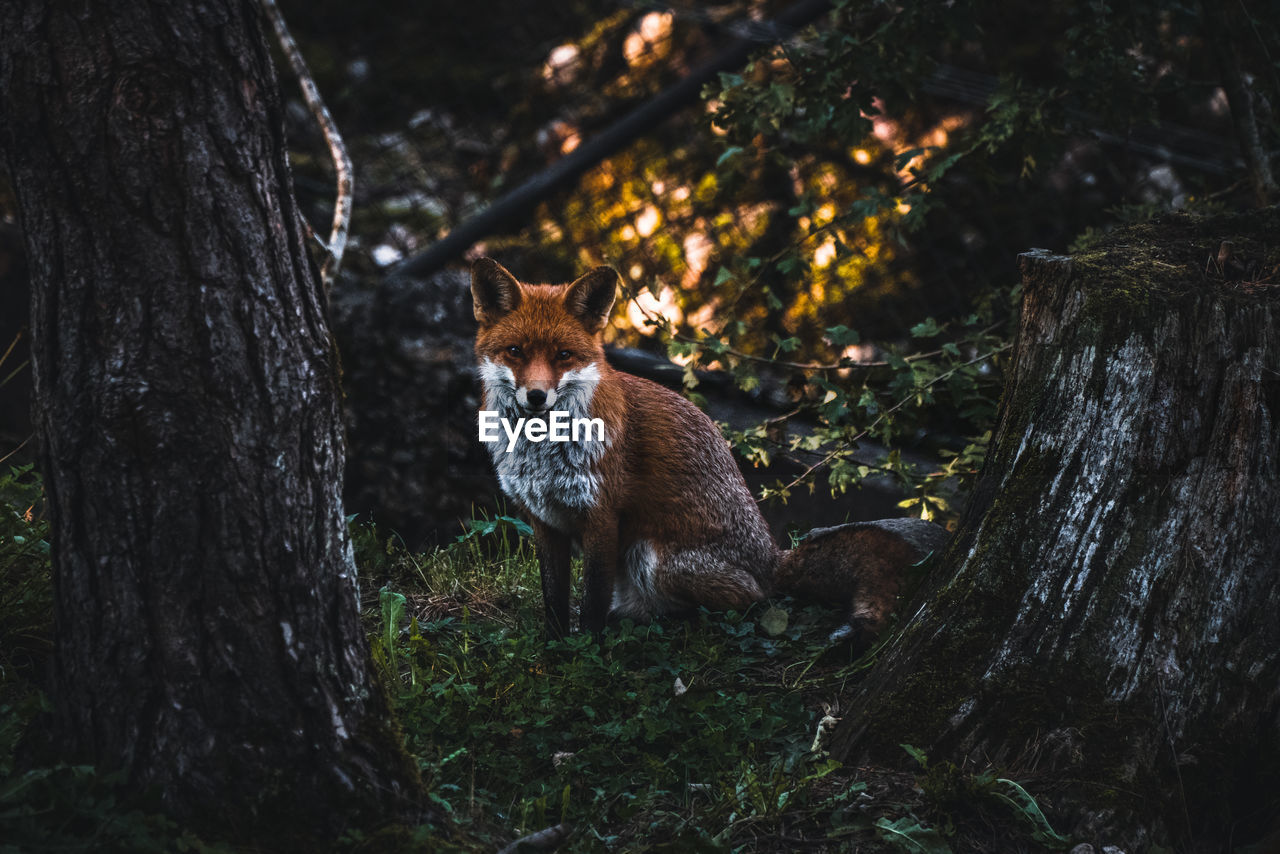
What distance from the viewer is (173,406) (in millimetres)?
2152

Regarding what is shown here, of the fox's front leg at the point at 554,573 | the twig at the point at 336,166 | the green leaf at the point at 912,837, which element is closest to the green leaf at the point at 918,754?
the green leaf at the point at 912,837

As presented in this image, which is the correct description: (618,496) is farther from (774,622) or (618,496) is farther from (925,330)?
(925,330)

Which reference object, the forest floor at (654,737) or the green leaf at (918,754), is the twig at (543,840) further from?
the green leaf at (918,754)

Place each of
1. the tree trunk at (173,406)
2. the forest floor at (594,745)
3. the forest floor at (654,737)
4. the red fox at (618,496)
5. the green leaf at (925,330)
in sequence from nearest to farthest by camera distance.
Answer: the tree trunk at (173,406) → the forest floor at (594,745) → the forest floor at (654,737) → the red fox at (618,496) → the green leaf at (925,330)

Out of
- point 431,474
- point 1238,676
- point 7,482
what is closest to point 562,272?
point 431,474

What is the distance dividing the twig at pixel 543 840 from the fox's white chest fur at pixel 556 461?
4.60 ft

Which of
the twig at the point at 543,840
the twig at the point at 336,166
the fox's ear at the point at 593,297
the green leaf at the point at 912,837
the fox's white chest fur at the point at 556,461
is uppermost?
the twig at the point at 336,166

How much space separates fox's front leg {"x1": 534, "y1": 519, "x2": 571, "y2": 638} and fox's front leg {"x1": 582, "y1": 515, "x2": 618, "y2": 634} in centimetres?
9

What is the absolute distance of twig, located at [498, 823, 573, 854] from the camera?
2.43 metres

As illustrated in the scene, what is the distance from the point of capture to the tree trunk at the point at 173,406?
6.93ft

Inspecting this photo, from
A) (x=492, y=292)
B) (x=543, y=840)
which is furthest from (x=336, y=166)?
(x=543, y=840)

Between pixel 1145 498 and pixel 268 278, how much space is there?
236 cm

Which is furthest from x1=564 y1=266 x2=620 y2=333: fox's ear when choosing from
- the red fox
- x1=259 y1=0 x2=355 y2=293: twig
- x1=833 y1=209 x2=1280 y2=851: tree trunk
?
x1=833 y1=209 x2=1280 y2=851: tree trunk

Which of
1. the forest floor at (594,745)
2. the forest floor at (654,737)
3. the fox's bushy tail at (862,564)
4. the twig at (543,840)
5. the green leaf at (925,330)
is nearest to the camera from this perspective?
the forest floor at (594,745)
